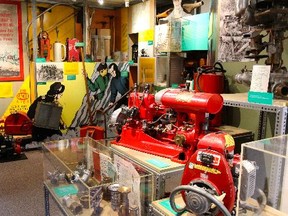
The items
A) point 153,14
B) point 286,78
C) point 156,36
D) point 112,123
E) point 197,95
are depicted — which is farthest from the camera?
point 153,14

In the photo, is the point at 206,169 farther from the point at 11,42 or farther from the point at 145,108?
the point at 11,42

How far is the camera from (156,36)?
13.3ft

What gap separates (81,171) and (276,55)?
1.64 m

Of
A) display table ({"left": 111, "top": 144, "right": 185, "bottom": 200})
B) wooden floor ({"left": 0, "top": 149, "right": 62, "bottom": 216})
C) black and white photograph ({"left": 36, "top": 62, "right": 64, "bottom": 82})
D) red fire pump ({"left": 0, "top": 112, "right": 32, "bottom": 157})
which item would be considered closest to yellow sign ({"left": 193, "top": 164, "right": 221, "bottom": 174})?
display table ({"left": 111, "top": 144, "right": 185, "bottom": 200})

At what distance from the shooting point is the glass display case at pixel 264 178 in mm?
1312

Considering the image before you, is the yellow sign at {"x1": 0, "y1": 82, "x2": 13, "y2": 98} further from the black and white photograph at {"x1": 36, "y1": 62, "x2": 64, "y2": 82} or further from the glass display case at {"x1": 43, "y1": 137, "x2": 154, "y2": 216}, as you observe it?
the glass display case at {"x1": 43, "y1": 137, "x2": 154, "y2": 216}

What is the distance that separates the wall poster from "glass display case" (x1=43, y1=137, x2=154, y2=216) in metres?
3.27

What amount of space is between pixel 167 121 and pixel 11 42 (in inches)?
164

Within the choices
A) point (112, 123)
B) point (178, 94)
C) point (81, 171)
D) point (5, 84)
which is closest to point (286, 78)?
point (178, 94)

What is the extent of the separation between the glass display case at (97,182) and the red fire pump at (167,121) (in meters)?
0.23

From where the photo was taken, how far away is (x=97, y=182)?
2.04m

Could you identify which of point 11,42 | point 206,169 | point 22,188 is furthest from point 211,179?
point 11,42

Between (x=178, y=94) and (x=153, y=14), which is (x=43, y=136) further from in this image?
(x=178, y=94)

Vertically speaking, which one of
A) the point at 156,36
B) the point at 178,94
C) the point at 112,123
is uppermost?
the point at 156,36
